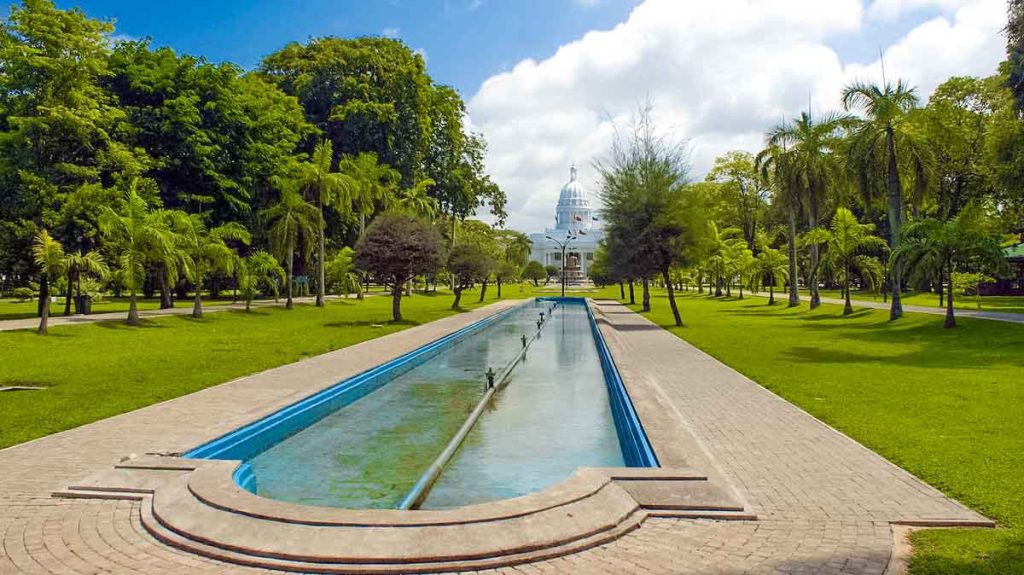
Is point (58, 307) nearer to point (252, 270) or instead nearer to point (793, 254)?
point (252, 270)

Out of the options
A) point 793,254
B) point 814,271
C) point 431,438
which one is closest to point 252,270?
point 431,438

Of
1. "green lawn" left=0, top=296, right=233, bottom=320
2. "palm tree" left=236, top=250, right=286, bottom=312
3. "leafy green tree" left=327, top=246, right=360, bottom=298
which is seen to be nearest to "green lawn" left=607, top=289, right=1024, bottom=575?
"palm tree" left=236, top=250, right=286, bottom=312

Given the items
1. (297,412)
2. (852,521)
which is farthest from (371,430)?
(852,521)

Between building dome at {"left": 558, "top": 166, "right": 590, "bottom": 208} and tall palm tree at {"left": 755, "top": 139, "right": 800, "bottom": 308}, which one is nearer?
tall palm tree at {"left": 755, "top": 139, "right": 800, "bottom": 308}

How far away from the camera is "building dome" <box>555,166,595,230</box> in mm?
157663

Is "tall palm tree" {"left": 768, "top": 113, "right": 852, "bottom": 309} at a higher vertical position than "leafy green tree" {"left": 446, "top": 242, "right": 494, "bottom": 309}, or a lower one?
higher

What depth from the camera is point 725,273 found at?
52531 mm

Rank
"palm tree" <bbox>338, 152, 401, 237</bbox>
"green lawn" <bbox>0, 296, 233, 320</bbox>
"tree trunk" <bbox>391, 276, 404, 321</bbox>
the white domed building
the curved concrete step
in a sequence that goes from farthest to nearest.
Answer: the white domed building, "palm tree" <bbox>338, 152, 401, 237</bbox>, "green lawn" <bbox>0, 296, 233, 320</bbox>, "tree trunk" <bbox>391, 276, 404, 321</bbox>, the curved concrete step

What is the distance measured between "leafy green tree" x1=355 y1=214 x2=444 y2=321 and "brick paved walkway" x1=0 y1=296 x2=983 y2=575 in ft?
52.5

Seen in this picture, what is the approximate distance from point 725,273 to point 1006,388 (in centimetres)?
4120

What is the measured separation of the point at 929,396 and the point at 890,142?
1932 centimetres


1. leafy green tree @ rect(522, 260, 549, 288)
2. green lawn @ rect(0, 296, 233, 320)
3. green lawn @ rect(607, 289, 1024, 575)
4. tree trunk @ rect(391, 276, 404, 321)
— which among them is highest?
leafy green tree @ rect(522, 260, 549, 288)

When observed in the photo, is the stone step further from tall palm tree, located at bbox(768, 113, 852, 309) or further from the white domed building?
the white domed building

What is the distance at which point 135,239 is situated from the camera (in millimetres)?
24453
